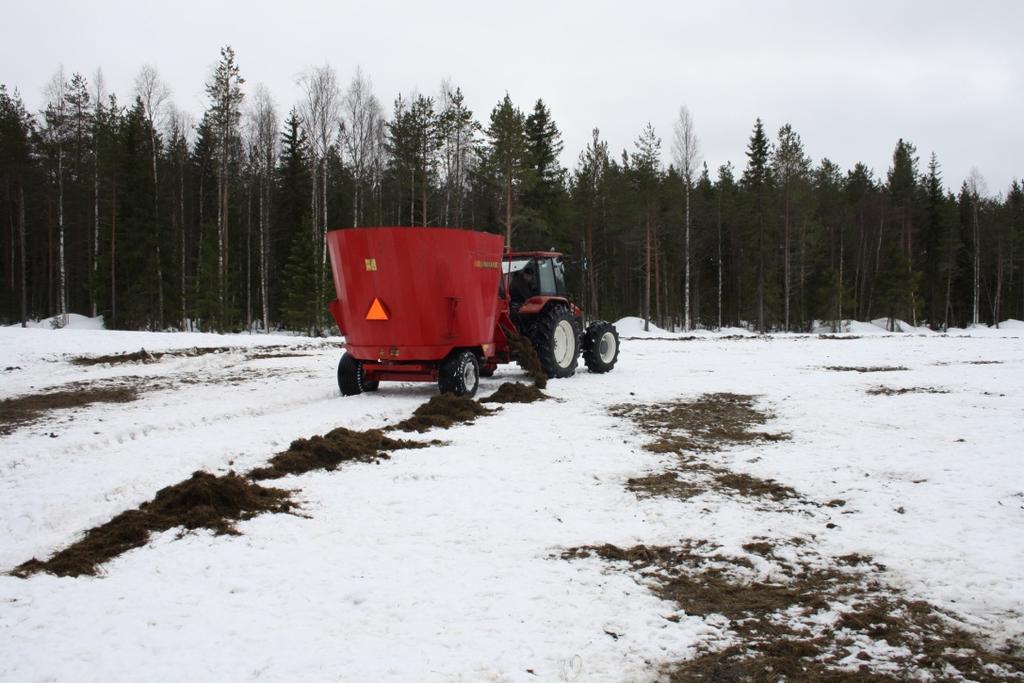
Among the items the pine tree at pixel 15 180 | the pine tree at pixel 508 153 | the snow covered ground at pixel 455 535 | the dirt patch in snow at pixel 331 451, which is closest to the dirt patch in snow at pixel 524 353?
the snow covered ground at pixel 455 535

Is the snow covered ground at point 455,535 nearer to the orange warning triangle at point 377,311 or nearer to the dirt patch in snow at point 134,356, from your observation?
the orange warning triangle at point 377,311

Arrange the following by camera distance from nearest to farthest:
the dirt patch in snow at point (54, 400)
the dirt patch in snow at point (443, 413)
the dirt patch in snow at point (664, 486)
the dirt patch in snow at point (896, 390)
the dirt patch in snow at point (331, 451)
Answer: the dirt patch in snow at point (664, 486), the dirt patch in snow at point (331, 451), the dirt patch in snow at point (443, 413), the dirt patch in snow at point (54, 400), the dirt patch in snow at point (896, 390)

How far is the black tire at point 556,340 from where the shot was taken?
12430 mm

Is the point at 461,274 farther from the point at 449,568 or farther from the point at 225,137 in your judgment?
the point at 225,137

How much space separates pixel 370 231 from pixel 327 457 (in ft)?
14.0

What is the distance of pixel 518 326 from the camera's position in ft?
41.9

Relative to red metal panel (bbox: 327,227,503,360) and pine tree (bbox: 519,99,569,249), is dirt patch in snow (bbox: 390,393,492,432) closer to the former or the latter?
red metal panel (bbox: 327,227,503,360)

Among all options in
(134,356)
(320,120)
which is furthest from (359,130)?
(134,356)

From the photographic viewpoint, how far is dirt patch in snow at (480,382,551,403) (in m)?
10.2

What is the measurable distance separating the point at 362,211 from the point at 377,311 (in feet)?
88.9

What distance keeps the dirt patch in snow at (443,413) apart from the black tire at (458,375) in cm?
37

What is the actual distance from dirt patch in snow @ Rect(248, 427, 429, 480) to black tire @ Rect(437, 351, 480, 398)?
8.88ft

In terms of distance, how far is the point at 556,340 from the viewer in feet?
42.2

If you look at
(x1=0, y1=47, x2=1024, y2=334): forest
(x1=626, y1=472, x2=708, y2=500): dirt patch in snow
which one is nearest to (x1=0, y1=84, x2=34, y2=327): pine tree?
(x1=0, y1=47, x2=1024, y2=334): forest
